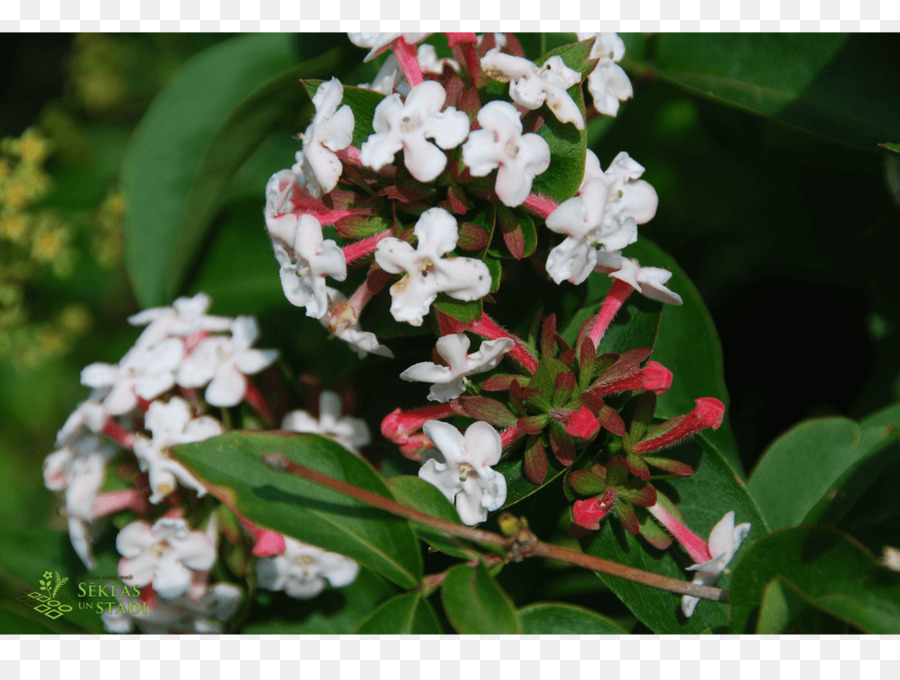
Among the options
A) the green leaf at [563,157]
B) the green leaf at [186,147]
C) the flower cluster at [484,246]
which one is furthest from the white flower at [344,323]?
the green leaf at [186,147]

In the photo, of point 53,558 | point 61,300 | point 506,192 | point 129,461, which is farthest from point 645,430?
point 61,300

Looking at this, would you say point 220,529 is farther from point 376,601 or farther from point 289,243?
point 289,243

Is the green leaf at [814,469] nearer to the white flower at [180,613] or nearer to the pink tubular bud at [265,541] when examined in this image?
the pink tubular bud at [265,541]

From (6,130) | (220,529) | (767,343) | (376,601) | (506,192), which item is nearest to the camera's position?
(506,192)

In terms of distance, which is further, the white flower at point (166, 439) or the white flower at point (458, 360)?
the white flower at point (166, 439)

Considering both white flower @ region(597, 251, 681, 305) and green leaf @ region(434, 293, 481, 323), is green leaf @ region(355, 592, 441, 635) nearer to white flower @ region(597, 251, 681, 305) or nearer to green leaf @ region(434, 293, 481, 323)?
green leaf @ region(434, 293, 481, 323)

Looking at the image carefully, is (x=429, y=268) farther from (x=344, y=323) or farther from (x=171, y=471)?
(x=171, y=471)
